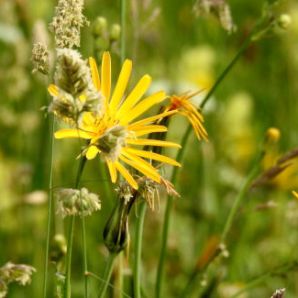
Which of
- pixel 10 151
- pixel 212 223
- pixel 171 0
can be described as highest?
pixel 171 0

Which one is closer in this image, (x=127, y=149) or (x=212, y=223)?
(x=127, y=149)

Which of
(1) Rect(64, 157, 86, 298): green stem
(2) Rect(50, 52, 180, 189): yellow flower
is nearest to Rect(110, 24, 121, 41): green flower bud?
(2) Rect(50, 52, 180, 189): yellow flower

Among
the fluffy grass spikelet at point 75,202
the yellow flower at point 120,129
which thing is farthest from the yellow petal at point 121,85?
the fluffy grass spikelet at point 75,202

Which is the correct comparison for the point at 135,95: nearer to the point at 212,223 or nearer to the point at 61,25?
the point at 61,25

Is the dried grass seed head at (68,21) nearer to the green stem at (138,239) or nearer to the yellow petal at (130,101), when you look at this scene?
the yellow petal at (130,101)

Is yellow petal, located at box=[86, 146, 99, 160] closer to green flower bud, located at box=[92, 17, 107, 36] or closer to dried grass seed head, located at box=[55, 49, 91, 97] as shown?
dried grass seed head, located at box=[55, 49, 91, 97]

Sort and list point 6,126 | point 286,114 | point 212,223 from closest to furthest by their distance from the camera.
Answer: point 212,223 < point 6,126 < point 286,114

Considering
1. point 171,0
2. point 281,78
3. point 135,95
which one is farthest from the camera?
point 171,0

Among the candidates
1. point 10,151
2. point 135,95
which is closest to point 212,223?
point 10,151
